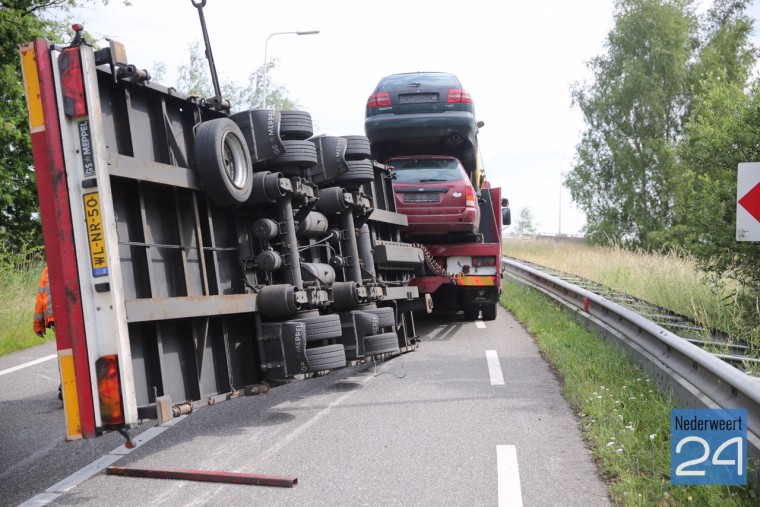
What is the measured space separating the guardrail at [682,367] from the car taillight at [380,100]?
449cm

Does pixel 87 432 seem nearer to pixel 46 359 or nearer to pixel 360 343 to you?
pixel 360 343

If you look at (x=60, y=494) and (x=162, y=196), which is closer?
(x=60, y=494)

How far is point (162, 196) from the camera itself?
526cm

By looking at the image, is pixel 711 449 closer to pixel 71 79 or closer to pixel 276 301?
pixel 276 301

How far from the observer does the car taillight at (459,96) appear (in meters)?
12.1

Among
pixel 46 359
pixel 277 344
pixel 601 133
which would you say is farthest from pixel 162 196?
pixel 601 133

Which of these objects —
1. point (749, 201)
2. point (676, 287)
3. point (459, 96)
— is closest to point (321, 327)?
point (749, 201)

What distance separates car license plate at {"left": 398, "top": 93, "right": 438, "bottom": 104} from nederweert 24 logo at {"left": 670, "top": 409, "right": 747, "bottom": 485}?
8.09m

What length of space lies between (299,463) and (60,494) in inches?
60.0

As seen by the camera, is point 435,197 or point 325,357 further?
point 435,197

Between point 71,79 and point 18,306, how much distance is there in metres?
11.3

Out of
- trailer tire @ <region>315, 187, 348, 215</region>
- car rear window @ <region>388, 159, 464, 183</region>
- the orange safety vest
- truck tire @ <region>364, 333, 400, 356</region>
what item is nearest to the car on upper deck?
car rear window @ <region>388, 159, 464, 183</region>

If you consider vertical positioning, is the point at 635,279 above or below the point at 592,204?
below

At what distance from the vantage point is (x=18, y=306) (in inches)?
559
